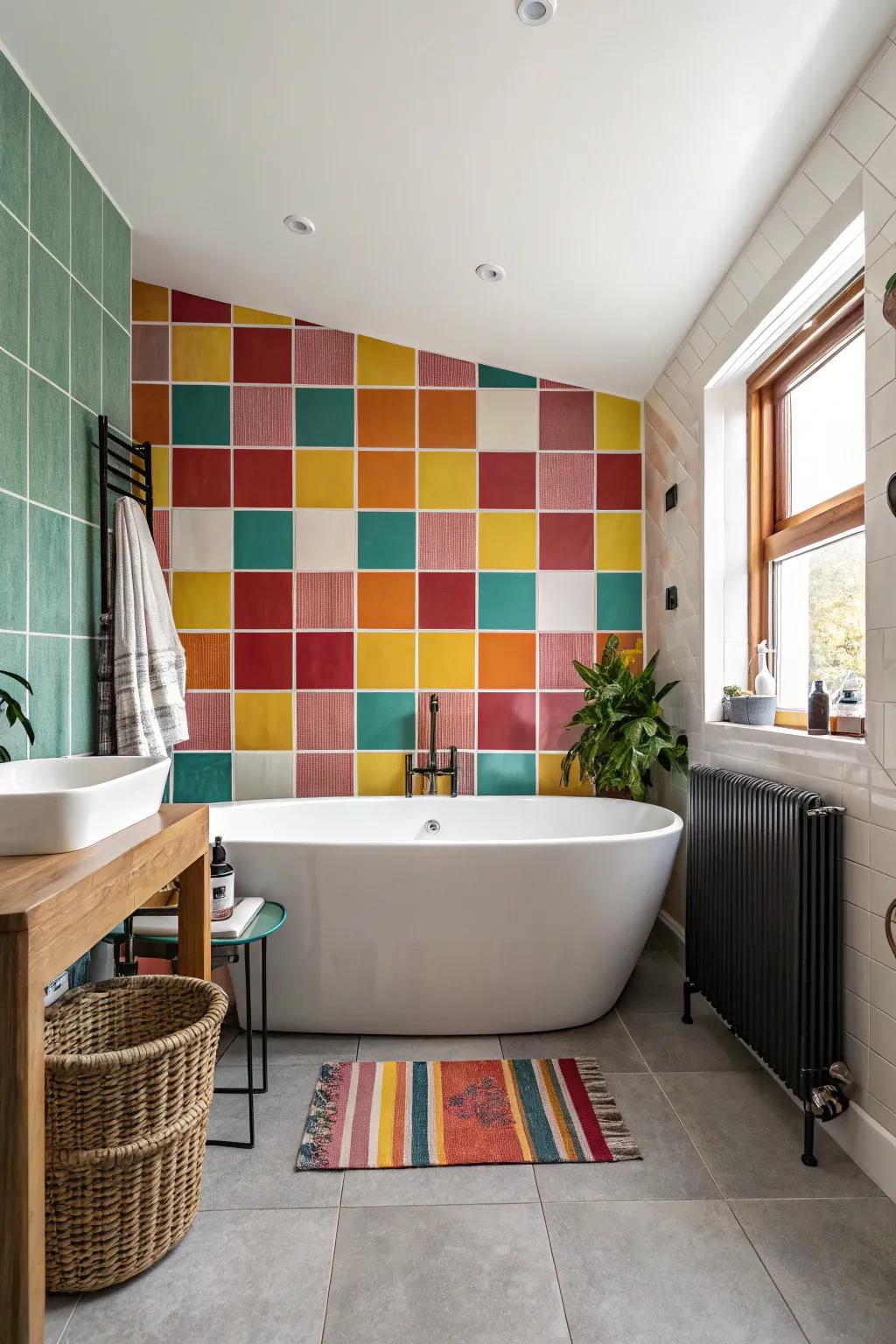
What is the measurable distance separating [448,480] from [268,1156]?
2.59 meters

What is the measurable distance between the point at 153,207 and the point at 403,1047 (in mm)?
2870

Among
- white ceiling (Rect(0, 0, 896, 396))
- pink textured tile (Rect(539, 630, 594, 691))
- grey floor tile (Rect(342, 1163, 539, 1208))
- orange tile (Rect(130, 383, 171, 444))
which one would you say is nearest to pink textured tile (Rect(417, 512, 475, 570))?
pink textured tile (Rect(539, 630, 594, 691))

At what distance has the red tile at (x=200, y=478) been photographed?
3496 millimetres

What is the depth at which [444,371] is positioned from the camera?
3568 mm

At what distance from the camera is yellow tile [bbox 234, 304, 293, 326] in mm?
3514

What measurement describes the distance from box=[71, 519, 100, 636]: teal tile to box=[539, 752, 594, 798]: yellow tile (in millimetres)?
1866

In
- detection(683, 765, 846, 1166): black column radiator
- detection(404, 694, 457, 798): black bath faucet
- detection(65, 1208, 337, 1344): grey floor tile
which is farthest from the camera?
detection(404, 694, 457, 798): black bath faucet

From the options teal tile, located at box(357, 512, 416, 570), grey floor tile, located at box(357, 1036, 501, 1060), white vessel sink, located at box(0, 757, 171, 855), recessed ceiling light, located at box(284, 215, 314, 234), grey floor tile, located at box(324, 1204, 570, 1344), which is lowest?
grey floor tile, located at box(324, 1204, 570, 1344)

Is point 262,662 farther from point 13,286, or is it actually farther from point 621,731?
point 13,286

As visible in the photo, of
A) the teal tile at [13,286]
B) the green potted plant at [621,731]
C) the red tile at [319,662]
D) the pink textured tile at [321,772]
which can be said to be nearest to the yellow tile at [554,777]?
the green potted plant at [621,731]

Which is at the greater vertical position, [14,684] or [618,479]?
[618,479]

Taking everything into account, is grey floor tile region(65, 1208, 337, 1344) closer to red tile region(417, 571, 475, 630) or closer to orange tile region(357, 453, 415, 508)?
red tile region(417, 571, 475, 630)

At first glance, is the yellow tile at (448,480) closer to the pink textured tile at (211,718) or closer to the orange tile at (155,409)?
the orange tile at (155,409)

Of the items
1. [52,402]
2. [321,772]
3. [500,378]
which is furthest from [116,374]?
[321,772]
